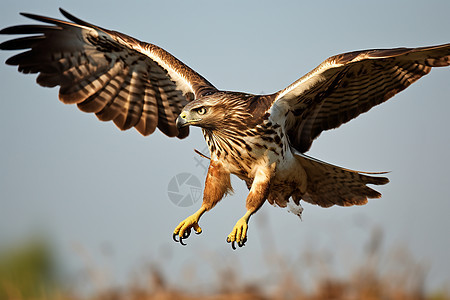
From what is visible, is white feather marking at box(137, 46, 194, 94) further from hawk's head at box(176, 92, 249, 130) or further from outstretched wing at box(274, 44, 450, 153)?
outstretched wing at box(274, 44, 450, 153)

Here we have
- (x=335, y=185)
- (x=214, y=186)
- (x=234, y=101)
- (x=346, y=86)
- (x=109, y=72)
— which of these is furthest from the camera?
(x=109, y=72)

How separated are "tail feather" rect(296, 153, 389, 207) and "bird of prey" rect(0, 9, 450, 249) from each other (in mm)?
12

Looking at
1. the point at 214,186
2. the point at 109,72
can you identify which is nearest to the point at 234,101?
the point at 214,186

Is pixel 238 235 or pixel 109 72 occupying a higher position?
pixel 109 72

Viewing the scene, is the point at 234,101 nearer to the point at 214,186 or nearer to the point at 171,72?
the point at 214,186

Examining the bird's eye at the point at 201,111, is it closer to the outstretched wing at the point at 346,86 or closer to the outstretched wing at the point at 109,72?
the outstretched wing at the point at 109,72

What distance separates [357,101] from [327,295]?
3.08 metres

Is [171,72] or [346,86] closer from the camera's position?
[346,86]

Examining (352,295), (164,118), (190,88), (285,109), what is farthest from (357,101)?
(352,295)

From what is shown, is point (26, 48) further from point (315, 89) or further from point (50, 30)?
point (315, 89)

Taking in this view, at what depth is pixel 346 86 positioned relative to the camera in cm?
680

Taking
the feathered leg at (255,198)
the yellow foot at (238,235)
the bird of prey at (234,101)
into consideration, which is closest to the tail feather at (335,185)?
the bird of prey at (234,101)

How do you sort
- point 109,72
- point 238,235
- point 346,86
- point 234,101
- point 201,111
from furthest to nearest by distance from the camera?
point 109,72, point 346,86, point 234,101, point 201,111, point 238,235

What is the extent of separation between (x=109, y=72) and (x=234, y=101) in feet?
7.05
